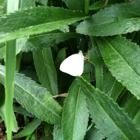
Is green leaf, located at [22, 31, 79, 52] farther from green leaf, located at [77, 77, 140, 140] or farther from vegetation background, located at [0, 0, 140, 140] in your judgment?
green leaf, located at [77, 77, 140, 140]

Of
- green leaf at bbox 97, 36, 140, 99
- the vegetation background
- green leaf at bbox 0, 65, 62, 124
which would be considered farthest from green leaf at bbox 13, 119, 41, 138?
green leaf at bbox 97, 36, 140, 99

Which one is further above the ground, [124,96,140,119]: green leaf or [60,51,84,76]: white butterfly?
[60,51,84,76]: white butterfly

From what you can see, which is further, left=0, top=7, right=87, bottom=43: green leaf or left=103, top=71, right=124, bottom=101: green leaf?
left=103, top=71, right=124, bottom=101: green leaf

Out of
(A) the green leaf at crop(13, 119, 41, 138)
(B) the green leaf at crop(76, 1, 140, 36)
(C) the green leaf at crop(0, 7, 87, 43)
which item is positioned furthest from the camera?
(A) the green leaf at crop(13, 119, 41, 138)

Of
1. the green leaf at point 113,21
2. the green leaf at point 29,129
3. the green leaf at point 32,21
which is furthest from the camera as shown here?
the green leaf at point 29,129

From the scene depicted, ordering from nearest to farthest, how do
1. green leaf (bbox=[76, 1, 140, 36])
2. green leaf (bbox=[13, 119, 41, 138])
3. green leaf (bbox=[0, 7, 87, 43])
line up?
green leaf (bbox=[0, 7, 87, 43]), green leaf (bbox=[76, 1, 140, 36]), green leaf (bbox=[13, 119, 41, 138])

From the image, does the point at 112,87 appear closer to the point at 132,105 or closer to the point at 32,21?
the point at 132,105

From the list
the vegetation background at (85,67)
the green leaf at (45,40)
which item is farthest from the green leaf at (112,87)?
the green leaf at (45,40)

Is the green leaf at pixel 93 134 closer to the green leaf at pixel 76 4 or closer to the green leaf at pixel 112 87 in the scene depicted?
the green leaf at pixel 112 87

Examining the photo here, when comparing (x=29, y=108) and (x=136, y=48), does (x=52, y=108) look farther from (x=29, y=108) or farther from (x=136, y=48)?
(x=136, y=48)
